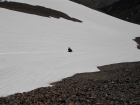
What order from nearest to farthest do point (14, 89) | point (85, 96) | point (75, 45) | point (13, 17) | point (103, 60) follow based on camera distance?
point (85, 96), point (14, 89), point (103, 60), point (75, 45), point (13, 17)

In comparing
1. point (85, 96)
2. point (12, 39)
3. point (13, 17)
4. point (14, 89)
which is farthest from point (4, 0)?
point (85, 96)

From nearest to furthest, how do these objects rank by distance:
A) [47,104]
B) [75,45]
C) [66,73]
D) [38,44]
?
1. [47,104]
2. [66,73]
3. [38,44]
4. [75,45]

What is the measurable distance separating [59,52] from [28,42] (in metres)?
5.61

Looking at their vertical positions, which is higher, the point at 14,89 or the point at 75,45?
the point at 75,45

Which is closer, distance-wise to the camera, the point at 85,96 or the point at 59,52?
the point at 85,96

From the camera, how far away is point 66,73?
21.9m

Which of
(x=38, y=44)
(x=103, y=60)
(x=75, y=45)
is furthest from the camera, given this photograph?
(x=75, y=45)

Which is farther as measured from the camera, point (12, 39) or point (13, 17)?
point (13, 17)

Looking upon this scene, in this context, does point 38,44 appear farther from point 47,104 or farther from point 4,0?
point 4,0

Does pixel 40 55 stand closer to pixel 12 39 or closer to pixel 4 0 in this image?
pixel 12 39

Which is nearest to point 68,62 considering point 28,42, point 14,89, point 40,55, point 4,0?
point 40,55

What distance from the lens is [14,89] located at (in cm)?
1594

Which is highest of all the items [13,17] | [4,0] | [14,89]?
[4,0]

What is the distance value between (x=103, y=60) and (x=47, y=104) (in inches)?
871
